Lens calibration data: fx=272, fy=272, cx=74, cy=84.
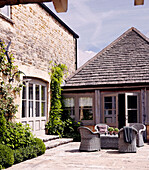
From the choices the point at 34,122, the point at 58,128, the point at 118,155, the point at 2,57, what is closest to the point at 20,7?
the point at 2,57

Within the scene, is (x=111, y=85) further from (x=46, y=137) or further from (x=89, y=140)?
(x=89, y=140)

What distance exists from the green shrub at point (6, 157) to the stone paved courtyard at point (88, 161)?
0.15 metres

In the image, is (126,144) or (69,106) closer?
(126,144)

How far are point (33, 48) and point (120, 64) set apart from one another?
14.5 feet

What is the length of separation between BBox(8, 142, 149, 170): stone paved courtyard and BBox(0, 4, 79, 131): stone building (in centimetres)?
212

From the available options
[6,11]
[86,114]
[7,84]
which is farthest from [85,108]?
[6,11]

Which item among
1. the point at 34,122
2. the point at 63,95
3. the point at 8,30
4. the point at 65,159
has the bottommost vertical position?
the point at 65,159

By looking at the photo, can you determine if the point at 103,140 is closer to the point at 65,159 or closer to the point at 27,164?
the point at 65,159

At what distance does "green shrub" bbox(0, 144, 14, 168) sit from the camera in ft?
20.6

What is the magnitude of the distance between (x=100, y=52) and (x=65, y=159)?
24.8ft

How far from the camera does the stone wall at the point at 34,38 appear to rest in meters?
8.94

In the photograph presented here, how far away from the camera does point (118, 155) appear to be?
7.71m

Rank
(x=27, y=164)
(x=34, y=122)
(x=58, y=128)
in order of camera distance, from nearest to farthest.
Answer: (x=27, y=164)
(x=34, y=122)
(x=58, y=128)

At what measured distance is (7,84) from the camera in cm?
828
